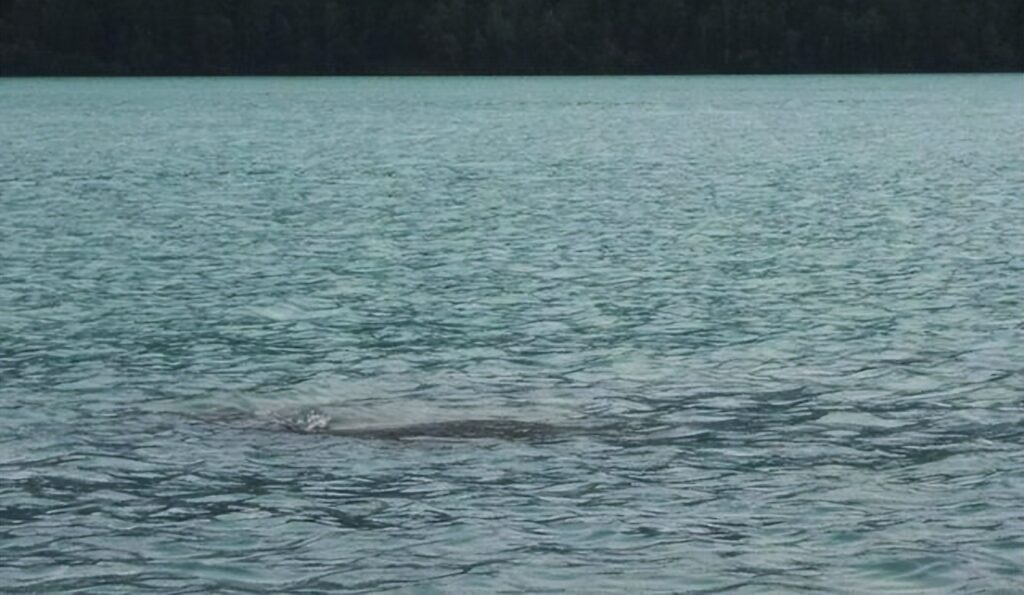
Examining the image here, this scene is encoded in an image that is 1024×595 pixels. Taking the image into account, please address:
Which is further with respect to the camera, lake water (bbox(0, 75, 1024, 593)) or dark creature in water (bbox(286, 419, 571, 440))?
dark creature in water (bbox(286, 419, 571, 440))

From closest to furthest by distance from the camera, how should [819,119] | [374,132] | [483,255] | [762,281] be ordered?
[762,281] → [483,255] → [374,132] → [819,119]

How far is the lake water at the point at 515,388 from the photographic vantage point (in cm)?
1739

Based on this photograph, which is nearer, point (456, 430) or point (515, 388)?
point (456, 430)

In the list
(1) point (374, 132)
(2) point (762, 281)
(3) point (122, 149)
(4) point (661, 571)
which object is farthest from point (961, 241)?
(1) point (374, 132)

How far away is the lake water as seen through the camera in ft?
57.1

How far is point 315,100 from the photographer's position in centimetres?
15612

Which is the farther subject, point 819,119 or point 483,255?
point 819,119

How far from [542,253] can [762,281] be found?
6952 mm

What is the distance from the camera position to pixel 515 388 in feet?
82.6

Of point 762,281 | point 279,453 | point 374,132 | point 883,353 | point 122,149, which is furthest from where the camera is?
point 374,132

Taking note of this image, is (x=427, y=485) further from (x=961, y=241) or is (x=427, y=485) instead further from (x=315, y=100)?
(x=315, y=100)

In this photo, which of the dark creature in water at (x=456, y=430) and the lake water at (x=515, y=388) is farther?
the dark creature in water at (x=456, y=430)

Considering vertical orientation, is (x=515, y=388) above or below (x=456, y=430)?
below

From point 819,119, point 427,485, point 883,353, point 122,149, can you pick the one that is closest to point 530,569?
point 427,485
